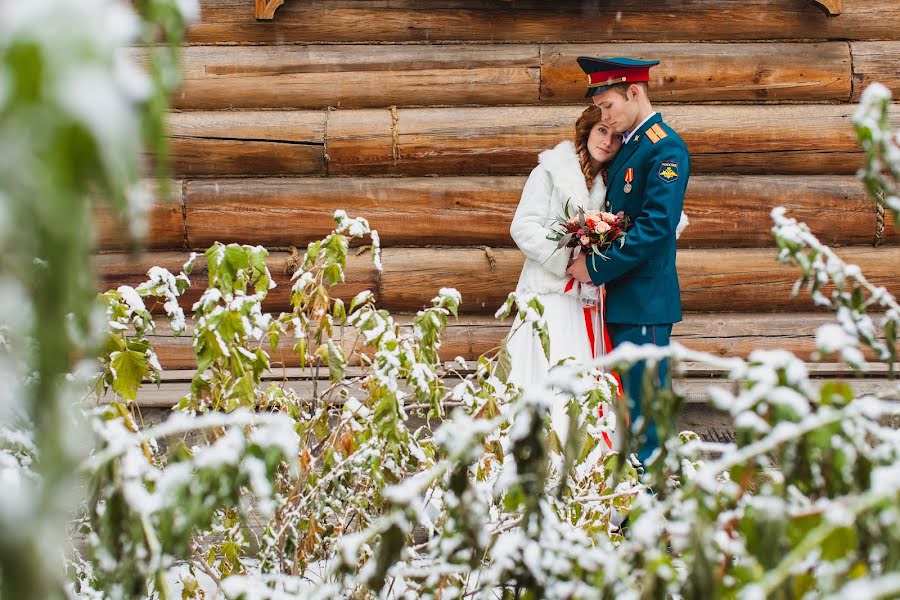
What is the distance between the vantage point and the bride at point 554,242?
12.2 feet

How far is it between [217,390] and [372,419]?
480mm

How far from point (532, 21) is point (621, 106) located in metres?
0.98

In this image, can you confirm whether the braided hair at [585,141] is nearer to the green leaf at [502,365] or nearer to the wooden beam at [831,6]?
the wooden beam at [831,6]

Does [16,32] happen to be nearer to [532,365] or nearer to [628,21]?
[532,365]

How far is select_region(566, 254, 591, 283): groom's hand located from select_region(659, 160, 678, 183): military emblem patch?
0.47m

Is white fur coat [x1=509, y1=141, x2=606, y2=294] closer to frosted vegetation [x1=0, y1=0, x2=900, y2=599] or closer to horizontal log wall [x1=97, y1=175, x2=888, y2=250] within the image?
horizontal log wall [x1=97, y1=175, x2=888, y2=250]

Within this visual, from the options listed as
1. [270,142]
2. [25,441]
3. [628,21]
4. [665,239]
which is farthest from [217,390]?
[628,21]

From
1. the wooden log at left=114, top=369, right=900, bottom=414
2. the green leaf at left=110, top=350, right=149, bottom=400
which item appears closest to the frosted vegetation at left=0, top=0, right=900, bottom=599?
the green leaf at left=110, top=350, right=149, bottom=400

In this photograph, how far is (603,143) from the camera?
3744 millimetres

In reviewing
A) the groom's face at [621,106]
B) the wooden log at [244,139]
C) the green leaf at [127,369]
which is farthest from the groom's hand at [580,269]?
the green leaf at [127,369]

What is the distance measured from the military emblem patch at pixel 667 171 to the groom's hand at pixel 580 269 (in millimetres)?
472

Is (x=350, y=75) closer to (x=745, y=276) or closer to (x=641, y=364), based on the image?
(x=641, y=364)

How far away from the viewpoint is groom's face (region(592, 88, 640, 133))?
360 centimetres

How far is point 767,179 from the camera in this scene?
14.6 ft
